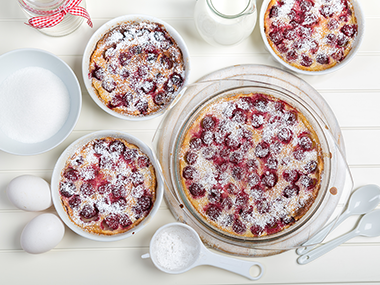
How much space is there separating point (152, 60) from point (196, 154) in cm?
42

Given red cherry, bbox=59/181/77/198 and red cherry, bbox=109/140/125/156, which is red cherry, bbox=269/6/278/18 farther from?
red cherry, bbox=59/181/77/198

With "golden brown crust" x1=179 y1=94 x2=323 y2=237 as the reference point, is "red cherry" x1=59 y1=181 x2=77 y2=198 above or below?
below

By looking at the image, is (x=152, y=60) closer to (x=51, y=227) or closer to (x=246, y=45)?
(x=246, y=45)

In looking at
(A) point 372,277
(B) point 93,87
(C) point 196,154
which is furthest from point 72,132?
(A) point 372,277

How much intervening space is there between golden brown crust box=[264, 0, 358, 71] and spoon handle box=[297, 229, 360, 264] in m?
0.70

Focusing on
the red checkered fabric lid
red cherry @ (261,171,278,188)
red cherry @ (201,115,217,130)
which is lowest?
red cherry @ (261,171,278,188)

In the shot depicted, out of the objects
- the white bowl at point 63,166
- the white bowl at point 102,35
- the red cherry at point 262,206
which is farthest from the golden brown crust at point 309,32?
the white bowl at point 63,166

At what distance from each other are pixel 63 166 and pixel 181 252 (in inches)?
22.8

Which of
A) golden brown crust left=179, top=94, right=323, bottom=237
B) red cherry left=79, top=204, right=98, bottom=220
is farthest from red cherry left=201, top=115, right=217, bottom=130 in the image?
red cherry left=79, top=204, right=98, bottom=220

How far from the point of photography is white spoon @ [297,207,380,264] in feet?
4.67

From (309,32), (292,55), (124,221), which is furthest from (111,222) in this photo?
(309,32)

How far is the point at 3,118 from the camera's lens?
135 centimetres

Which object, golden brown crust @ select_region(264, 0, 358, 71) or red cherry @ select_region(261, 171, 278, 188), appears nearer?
red cherry @ select_region(261, 171, 278, 188)

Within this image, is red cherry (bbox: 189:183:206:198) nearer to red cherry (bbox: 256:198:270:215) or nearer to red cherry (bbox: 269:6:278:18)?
red cherry (bbox: 256:198:270:215)
